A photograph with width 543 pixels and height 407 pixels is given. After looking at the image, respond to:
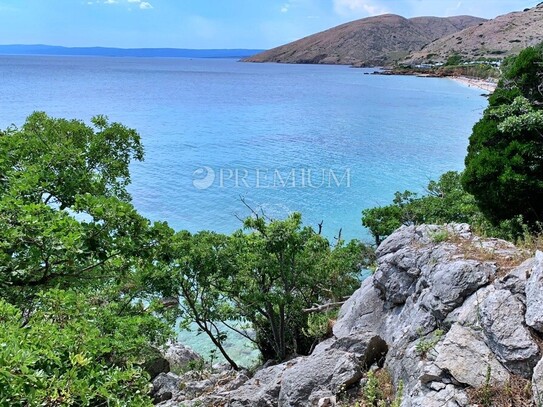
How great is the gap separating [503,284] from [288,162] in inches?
1228

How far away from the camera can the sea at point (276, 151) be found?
27359mm

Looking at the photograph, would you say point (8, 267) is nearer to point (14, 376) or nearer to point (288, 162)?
point (14, 376)

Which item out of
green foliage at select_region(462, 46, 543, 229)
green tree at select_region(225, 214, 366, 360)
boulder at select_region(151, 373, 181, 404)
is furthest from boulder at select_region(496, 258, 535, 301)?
boulder at select_region(151, 373, 181, 404)

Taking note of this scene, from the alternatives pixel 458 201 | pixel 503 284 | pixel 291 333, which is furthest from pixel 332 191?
pixel 503 284

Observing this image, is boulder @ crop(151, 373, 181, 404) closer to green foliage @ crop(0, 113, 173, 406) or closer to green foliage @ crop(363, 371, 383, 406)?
green foliage @ crop(0, 113, 173, 406)

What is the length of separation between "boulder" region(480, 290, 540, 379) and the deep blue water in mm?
9418

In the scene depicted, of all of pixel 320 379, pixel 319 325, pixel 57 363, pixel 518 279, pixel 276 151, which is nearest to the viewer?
pixel 57 363

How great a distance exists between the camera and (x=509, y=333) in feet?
17.7

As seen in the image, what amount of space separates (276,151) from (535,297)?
35697 mm

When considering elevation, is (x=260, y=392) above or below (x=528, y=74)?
below

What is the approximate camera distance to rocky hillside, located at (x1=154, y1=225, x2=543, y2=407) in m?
5.23

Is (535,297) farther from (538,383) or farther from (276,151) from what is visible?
(276,151)

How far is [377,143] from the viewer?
146 feet

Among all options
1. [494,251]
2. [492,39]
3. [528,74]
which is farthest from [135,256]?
[492,39]
